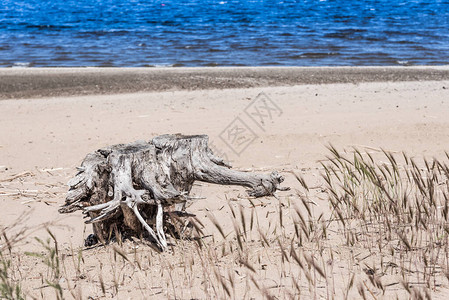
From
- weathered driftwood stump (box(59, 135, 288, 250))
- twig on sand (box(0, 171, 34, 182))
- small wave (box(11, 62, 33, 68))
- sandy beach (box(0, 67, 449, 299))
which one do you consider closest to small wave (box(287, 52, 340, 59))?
sandy beach (box(0, 67, 449, 299))

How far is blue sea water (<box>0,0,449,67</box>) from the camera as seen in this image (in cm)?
1390

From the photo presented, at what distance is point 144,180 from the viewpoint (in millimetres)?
3551

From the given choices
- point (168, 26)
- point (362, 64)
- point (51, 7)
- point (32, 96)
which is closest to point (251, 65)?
point (362, 64)

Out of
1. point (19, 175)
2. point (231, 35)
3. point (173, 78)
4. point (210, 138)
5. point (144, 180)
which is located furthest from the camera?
point (231, 35)

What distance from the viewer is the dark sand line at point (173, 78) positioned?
385 inches

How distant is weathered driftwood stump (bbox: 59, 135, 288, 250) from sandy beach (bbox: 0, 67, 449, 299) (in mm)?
225

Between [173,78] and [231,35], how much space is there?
780 centimetres

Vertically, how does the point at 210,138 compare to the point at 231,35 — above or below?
above

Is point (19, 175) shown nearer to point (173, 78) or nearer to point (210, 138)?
point (210, 138)

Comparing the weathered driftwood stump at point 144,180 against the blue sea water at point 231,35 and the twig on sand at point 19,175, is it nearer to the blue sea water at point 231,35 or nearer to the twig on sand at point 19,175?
the twig on sand at point 19,175

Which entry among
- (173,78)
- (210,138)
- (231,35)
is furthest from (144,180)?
(231,35)

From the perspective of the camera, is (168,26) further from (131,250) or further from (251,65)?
(131,250)

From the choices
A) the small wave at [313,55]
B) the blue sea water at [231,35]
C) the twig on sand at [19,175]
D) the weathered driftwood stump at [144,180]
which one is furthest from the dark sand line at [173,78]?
the weathered driftwood stump at [144,180]

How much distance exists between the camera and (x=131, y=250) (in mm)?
3551
